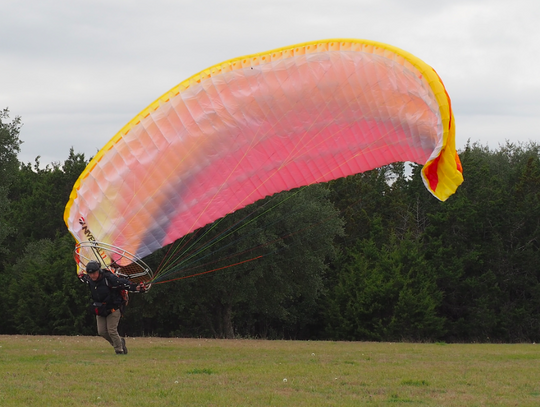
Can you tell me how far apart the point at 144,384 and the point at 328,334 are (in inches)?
1388

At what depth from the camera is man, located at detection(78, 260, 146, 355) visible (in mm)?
12195

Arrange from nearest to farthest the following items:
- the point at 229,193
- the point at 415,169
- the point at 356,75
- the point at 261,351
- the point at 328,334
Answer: the point at 356,75, the point at 229,193, the point at 261,351, the point at 328,334, the point at 415,169

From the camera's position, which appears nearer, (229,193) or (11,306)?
(229,193)

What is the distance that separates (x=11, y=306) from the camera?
44.6 m

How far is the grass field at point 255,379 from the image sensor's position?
808cm

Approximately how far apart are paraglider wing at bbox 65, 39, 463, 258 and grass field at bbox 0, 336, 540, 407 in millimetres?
2434

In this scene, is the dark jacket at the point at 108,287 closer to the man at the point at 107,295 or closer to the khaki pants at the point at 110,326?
the man at the point at 107,295

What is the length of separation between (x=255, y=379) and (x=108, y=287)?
3954 mm

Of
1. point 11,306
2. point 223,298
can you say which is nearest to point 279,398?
point 223,298

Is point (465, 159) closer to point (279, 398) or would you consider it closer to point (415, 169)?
point (415, 169)

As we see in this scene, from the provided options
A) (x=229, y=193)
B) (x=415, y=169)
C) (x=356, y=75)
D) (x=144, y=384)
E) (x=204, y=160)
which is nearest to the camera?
(x=144, y=384)

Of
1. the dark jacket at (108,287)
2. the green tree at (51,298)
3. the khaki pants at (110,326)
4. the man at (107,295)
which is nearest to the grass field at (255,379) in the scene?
the khaki pants at (110,326)

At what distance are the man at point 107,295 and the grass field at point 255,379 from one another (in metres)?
0.44

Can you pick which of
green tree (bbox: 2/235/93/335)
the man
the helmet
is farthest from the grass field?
green tree (bbox: 2/235/93/335)
